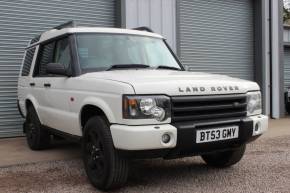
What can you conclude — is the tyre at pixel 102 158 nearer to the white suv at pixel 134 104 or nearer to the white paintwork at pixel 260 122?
the white suv at pixel 134 104

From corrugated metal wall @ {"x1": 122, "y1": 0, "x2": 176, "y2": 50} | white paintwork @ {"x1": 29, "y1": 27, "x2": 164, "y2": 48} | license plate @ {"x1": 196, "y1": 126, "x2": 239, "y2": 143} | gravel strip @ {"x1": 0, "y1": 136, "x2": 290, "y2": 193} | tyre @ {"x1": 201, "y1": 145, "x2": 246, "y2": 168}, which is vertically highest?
corrugated metal wall @ {"x1": 122, "y1": 0, "x2": 176, "y2": 50}

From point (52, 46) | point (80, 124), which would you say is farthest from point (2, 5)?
point (80, 124)

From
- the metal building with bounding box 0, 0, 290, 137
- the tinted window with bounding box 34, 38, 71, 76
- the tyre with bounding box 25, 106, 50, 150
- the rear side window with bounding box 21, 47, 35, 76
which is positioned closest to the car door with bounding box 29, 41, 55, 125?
the tinted window with bounding box 34, 38, 71, 76

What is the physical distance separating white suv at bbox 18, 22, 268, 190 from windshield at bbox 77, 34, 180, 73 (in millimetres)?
13

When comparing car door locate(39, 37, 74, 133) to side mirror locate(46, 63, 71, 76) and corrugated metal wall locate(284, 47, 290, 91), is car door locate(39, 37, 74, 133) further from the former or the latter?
corrugated metal wall locate(284, 47, 290, 91)

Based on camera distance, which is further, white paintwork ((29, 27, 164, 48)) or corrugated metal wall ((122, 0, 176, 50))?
corrugated metal wall ((122, 0, 176, 50))

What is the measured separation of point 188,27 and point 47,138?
6.44 meters

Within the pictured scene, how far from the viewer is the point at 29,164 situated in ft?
20.3

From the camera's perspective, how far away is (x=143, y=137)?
4102 millimetres

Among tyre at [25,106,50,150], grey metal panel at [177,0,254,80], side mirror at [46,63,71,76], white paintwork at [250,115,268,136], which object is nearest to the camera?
white paintwork at [250,115,268,136]

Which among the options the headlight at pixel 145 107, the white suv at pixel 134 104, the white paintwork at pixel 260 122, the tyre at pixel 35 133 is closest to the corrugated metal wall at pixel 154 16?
the tyre at pixel 35 133

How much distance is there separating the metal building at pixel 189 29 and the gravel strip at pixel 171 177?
3.90m

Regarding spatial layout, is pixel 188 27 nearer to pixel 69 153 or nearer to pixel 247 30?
pixel 247 30

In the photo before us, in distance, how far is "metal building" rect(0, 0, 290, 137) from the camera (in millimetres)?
9257
